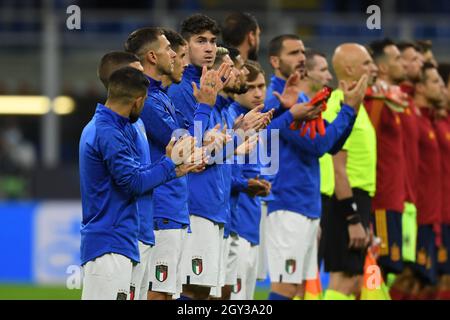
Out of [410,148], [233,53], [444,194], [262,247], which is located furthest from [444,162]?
[233,53]

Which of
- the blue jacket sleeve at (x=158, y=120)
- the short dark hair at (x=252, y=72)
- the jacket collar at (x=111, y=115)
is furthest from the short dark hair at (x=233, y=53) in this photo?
the jacket collar at (x=111, y=115)

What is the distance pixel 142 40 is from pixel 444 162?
18.2 ft

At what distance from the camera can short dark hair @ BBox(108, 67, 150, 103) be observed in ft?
20.0

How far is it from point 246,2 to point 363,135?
13.4m

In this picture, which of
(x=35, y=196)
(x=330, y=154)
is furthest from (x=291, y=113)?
(x=35, y=196)

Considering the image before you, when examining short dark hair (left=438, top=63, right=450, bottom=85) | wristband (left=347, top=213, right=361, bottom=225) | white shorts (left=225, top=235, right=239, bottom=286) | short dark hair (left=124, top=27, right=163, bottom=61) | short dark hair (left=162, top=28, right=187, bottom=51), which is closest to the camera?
short dark hair (left=124, top=27, right=163, bottom=61)

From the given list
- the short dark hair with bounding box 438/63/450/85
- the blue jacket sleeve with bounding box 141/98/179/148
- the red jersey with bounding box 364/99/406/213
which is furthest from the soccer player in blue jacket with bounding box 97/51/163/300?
the short dark hair with bounding box 438/63/450/85

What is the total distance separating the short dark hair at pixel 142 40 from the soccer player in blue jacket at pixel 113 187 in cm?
93

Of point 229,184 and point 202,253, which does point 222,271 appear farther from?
point 229,184

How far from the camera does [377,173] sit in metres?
10.1

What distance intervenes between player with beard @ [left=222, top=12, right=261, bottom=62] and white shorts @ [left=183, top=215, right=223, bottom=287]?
1.88 metres

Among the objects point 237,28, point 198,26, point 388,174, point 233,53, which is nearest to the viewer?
point 198,26

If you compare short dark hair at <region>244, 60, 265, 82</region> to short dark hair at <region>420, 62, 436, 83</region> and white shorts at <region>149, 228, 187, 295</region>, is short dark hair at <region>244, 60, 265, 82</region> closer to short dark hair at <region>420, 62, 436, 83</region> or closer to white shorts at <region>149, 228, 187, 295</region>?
white shorts at <region>149, 228, 187, 295</region>

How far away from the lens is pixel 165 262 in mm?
7047
